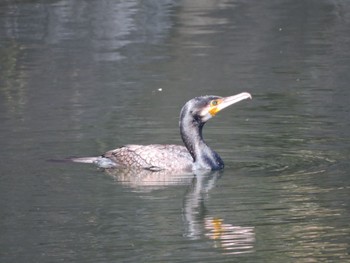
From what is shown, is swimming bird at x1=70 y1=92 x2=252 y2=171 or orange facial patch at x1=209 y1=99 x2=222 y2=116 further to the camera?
orange facial patch at x1=209 y1=99 x2=222 y2=116

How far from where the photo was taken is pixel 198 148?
14.5 metres

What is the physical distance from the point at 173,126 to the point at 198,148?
7.55 ft

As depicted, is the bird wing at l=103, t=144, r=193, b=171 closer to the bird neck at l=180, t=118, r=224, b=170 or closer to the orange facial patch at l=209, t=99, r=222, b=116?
the bird neck at l=180, t=118, r=224, b=170

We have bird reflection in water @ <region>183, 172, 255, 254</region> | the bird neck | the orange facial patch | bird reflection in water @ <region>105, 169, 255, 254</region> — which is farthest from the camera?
the orange facial patch

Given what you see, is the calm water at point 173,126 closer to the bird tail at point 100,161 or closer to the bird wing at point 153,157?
the bird tail at point 100,161

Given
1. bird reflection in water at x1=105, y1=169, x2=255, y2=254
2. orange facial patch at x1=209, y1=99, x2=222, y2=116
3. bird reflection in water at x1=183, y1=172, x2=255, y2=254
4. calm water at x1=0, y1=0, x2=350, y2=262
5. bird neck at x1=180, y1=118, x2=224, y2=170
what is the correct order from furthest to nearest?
orange facial patch at x1=209, y1=99, x2=222, y2=116 < bird neck at x1=180, y1=118, x2=224, y2=170 < calm water at x1=0, y1=0, x2=350, y2=262 < bird reflection in water at x1=105, y1=169, x2=255, y2=254 < bird reflection in water at x1=183, y1=172, x2=255, y2=254

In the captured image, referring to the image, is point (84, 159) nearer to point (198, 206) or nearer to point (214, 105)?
point (214, 105)

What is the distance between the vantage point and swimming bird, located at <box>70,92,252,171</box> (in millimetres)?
14438

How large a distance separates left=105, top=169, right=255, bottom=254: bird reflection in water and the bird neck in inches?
3.8

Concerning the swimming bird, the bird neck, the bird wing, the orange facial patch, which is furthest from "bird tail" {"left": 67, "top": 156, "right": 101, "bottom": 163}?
the orange facial patch

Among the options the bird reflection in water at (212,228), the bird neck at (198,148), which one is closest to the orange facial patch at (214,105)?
the bird neck at (198,148)

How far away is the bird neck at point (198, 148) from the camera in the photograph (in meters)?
14.4

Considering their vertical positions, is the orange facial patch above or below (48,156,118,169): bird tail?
above

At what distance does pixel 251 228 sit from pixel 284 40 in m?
12.1
